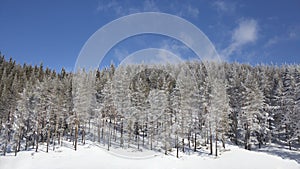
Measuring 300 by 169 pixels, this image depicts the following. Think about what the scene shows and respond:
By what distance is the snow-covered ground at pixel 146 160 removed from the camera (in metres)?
32.1

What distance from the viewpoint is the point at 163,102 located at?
38.1m

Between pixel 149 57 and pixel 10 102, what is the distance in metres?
33.0

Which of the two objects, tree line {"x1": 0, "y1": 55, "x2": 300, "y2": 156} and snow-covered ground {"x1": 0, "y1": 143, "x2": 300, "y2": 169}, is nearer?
snow-covered ground {"x1": 0, "y1": 143, "x2": 300, "y2": 169}

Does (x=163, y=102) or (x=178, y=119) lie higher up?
(x=163, y=102)

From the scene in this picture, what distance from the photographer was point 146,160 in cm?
3478

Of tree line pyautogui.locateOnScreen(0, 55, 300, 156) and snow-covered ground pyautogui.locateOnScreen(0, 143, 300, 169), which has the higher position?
tree line pyautogui.locateOnScreen(0, 55, 300, 156)

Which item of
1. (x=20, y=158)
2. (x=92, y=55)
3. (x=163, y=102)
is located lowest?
(x=20, y=158)

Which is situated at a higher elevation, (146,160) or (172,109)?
(172,109)

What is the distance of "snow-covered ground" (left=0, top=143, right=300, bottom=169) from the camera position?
105 feet

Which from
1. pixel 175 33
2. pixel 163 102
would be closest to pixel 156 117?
pixel 163 102

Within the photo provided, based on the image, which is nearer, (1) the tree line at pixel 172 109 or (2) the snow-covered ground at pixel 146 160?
(2) the snow-covered ground at pixel 146 160

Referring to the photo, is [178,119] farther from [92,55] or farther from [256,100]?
[92,55]

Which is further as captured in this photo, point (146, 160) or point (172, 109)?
point (172, 109)

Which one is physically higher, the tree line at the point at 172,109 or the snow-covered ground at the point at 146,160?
the tree line at the point at 172,109
